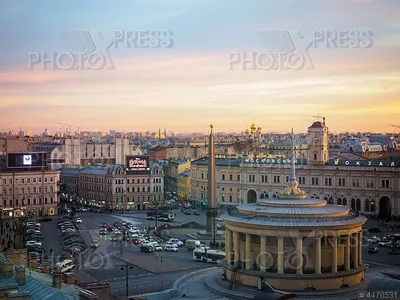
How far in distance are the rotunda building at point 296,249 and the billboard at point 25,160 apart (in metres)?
57.3

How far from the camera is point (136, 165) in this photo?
88812 mm

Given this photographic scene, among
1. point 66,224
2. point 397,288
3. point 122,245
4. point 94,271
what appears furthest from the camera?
point 66,224

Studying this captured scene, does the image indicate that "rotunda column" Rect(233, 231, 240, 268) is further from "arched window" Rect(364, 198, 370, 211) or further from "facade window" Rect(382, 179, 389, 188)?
"arched window" Rect(364, 198, 370, 211)

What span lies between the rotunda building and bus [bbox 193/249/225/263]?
62.4 ft

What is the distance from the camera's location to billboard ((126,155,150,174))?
88062 millimetres

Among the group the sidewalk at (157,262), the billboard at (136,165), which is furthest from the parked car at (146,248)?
the billboard at (136,165)

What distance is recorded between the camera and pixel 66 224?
219ft

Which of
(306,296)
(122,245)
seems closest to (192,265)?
(122,245)

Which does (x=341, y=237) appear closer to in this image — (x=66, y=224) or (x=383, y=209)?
(x=66, y=224)

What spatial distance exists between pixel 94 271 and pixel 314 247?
21866 mm

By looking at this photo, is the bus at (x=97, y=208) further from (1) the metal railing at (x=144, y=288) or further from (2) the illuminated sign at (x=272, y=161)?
(1) the metal railing at (x=144, y=288)

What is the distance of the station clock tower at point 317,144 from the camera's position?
80.4m

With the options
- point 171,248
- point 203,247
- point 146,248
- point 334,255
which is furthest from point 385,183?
point 334,255

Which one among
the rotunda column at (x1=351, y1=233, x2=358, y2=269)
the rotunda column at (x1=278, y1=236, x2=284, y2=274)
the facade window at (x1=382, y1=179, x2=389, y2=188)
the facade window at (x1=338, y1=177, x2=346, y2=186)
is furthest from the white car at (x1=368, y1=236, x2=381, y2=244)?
the rotunda column at (x1=278, y1=236, x2=284, y2=274)
